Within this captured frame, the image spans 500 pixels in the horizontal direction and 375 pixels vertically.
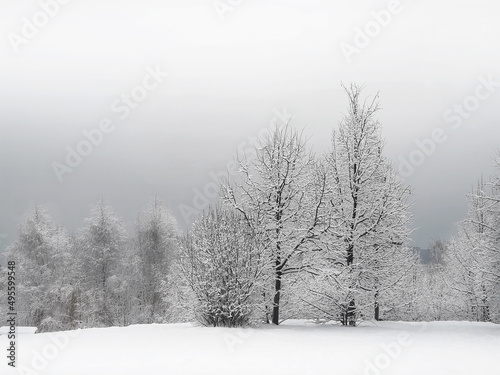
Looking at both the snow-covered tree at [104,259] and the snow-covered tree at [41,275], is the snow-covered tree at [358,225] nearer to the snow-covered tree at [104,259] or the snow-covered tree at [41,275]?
the snow-covered tree at [41,275]

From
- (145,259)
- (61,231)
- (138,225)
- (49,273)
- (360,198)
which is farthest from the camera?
(138,225)

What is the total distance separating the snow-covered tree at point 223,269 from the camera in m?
12.2

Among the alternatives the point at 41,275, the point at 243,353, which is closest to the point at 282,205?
the point at 243,353

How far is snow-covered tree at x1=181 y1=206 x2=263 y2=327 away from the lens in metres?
12.2

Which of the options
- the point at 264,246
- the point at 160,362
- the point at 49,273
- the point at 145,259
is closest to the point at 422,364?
the point at 160,362

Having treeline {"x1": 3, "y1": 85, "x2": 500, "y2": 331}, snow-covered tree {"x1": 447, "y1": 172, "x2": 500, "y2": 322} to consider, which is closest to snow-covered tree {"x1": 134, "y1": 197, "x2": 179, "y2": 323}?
treeline {"x1": 3, "y1": 85, "x2": 500, "y2": 331}

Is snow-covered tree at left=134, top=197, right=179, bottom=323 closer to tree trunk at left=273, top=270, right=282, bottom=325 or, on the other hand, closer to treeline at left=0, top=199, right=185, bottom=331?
treeline at left=0, top=199, right=185, bottom=331

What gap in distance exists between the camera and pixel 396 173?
1800 centimetres

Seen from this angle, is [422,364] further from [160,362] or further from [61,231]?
[61,231]

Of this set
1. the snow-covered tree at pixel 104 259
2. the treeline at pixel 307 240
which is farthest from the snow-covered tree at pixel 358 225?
the snow-covered tree at pixel 104 259

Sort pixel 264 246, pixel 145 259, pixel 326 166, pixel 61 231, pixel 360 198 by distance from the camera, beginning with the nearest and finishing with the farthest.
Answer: pixel 264 246
pixel 360 198
pixel 326 166
pixel 61 231
pixel 145 259

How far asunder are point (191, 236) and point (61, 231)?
22.6 m

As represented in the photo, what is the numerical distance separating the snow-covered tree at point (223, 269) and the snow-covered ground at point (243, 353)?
122 centimetres

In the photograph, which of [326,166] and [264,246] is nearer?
[264,246]
